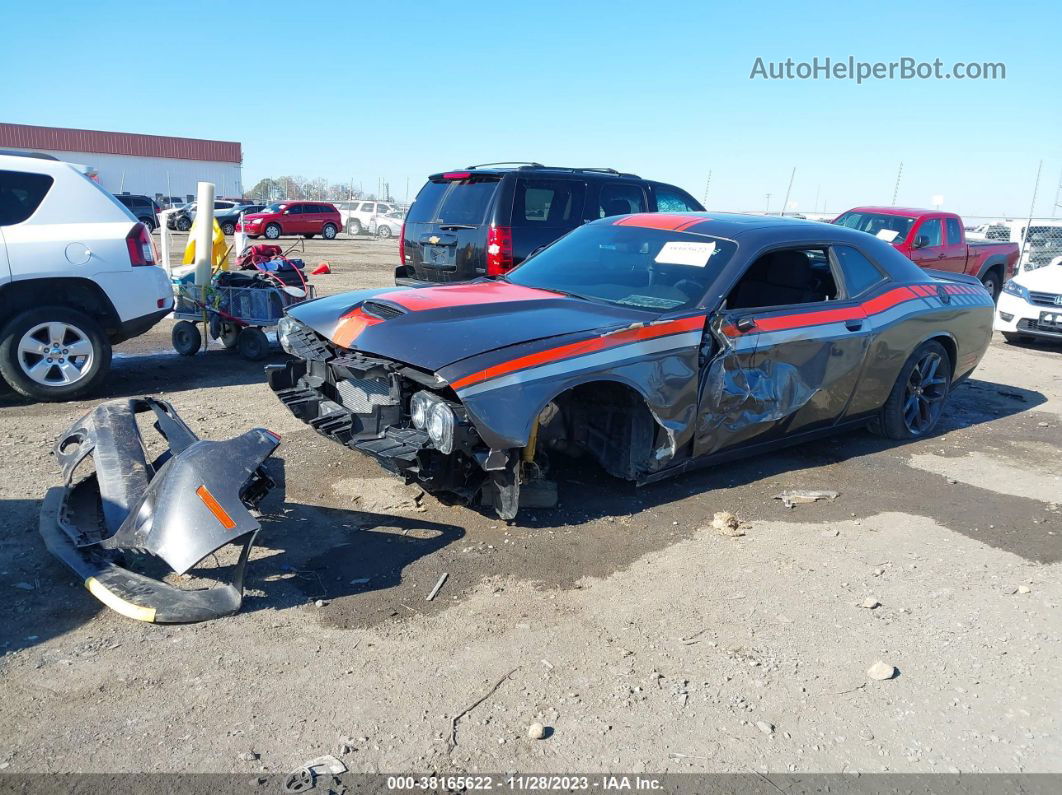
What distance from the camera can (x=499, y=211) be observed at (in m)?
8.29

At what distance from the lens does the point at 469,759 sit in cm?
251

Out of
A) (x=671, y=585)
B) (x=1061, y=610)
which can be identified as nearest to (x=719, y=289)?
(x=671, y=585)

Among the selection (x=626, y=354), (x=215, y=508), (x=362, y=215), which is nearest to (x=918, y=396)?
(x=626, y=354)

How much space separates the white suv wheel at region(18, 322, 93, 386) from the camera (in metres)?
6.02

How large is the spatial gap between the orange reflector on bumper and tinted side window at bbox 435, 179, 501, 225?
18.8 ft

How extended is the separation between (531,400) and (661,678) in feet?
Result: 4.55

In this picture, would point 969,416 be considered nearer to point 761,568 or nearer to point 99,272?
point 761,568

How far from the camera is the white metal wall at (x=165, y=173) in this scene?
172ft

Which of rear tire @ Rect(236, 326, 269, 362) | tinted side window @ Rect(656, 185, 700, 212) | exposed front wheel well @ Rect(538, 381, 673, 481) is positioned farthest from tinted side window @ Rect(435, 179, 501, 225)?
exposed front wheel well @ Rect(538, 381, 673, 481)

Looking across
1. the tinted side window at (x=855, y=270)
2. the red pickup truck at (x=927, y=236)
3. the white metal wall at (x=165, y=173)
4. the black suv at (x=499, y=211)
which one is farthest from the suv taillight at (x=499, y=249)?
the white metal wall at (x=165, y=173)

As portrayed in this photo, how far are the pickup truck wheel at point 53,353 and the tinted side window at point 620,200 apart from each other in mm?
5325

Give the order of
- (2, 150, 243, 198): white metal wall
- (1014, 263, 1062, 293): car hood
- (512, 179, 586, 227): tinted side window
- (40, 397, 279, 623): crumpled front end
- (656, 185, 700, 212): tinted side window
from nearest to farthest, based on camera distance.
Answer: (40, 397, 279, 623): crumpled front end → (512, 179, 586, 227): tinted side window → (656, 185, 700, 212): tinted side window → (1014, 263, 1062, 293): car hood → (2, 150, 243, 198): white metal wall

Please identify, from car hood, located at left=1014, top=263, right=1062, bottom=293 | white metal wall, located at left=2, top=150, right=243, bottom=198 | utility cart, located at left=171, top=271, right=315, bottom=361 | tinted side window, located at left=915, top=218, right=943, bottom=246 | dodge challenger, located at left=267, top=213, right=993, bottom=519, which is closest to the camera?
dodge challenger, located at left=267, top=213, right=993, bottom=519

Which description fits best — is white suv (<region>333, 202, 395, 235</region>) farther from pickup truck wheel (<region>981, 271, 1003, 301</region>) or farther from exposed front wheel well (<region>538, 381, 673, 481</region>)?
exposed front wheel well (<region>538, 381, 673, 481</region>)
